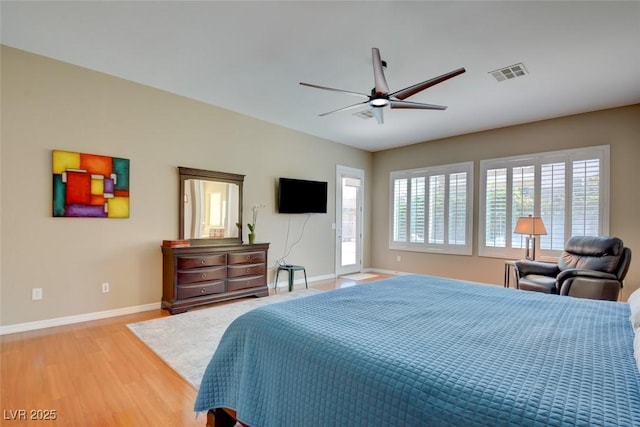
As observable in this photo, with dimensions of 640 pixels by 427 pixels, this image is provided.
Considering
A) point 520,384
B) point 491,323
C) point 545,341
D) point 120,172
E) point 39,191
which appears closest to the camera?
point 520,384

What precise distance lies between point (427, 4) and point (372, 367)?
8.59 ft

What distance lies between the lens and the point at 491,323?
158 centimetres

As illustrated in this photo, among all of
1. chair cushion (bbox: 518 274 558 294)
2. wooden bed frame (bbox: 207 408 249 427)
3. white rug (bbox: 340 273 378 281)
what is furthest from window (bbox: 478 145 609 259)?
wooden bed frame (bbox: 207 408 249 427)

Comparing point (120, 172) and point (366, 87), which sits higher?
point (366, 87)

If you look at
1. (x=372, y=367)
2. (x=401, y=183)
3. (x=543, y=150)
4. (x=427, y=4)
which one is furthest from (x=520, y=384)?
(x=401, y=183)

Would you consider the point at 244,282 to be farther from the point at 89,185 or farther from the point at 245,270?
the point at 89,185

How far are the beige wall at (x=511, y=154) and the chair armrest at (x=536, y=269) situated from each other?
122 cm

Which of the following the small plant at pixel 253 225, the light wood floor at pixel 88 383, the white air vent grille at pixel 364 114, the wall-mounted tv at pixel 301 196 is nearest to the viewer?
the light wood floor at pixel 88 383

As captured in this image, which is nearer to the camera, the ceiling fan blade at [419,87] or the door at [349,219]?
the ceiling fan blade at [419,87]

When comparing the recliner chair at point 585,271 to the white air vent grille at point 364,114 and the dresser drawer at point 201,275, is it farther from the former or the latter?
the dresser drawer at point 201,275

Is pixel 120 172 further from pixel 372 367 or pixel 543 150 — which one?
pixel 543 150

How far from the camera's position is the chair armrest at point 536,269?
411 cm

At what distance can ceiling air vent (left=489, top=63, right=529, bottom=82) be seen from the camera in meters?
3.40

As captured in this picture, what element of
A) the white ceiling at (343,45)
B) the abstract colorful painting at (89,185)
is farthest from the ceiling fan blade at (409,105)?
the abstract colorful painting at (89,185)
